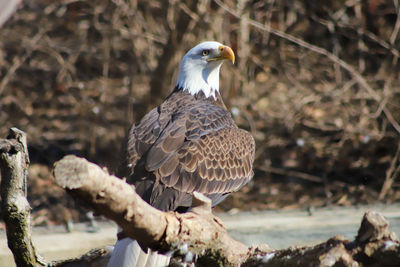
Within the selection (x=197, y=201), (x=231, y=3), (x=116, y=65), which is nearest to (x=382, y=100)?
(x=231, y=3)

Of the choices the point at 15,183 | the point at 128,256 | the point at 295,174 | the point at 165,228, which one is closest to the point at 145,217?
the point at 165,228

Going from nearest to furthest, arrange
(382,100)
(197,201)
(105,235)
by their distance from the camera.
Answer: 1. (197,201)
2. (105,235)
3. (382,100)

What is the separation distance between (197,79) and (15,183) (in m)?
2.42

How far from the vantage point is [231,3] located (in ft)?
23.8

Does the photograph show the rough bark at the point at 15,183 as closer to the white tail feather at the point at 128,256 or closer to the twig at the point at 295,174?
the white tail feather at the point at 128,256

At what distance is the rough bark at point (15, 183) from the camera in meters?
3.04

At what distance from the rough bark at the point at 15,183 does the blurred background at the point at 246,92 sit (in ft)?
11.5

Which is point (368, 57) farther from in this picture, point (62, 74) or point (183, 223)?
point (183, 223)

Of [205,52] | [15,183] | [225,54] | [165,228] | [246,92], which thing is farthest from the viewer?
[246,92]

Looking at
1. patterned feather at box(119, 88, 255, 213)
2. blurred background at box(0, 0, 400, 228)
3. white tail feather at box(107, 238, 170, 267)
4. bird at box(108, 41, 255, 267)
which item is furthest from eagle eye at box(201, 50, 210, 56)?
white tail feather at box(107, 238, 170, 267)

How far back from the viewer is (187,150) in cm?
436

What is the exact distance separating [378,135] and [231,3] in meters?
2.30

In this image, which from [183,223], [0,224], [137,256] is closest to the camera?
[183,223]

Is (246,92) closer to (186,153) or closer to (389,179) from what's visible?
(389,179)
